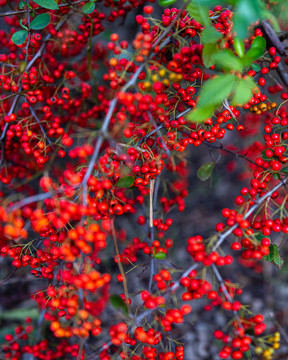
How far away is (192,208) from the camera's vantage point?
10.4 ft

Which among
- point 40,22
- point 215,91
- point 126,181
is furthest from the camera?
point 40,22

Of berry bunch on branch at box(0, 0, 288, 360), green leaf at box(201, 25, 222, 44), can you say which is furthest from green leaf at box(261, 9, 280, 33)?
green leaf at box(201, 25, 222, 44)

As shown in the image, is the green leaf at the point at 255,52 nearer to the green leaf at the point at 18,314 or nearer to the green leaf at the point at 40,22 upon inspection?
the green leaf at the point at 40,22

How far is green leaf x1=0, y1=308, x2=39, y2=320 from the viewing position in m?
2.52

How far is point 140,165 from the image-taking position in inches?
57.2

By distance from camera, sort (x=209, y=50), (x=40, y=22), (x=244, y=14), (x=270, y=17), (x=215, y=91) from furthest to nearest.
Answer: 1. (x=40, y=22)
2. (x=270, y=17)
3. (x=209, y=50)
4. (x=215, y=91)
5. (x=244, y=14)

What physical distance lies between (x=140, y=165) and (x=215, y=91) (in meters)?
0.66

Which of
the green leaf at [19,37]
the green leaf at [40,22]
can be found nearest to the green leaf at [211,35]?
the green leaf at [40,22]

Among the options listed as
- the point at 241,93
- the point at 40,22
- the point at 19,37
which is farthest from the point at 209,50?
the point at 19,37

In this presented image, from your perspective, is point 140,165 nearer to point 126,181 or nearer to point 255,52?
point 126,181

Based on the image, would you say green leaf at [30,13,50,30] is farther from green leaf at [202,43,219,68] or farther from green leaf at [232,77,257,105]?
green leaf at [232,77,257,105]

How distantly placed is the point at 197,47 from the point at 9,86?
1037mm

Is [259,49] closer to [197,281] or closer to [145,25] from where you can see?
[145,25]

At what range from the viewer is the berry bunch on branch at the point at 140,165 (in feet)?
3.25
